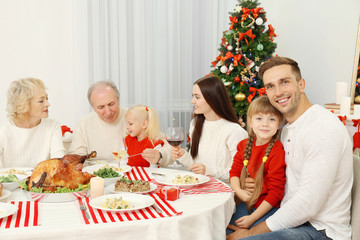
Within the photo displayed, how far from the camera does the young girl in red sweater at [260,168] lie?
7.45 feet

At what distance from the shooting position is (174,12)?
5266 millimetres

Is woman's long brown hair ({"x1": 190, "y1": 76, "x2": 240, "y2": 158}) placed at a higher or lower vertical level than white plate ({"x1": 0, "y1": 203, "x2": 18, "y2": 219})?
higher

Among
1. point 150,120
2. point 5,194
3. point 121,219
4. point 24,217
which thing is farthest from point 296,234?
point 150,120

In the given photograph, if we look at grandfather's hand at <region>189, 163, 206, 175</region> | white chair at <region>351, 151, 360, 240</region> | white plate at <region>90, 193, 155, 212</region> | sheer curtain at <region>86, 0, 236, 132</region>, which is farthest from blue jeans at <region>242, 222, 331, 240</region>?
sheer curtain at <region>86, 0, 236, 132</region>

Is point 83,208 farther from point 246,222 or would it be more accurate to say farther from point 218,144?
point 218,144

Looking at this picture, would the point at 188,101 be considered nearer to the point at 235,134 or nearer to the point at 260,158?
the point at 235,134

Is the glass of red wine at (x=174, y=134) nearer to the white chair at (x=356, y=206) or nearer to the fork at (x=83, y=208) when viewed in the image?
the fork at (x=83, y=208)

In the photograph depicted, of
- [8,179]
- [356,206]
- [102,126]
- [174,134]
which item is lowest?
[356,206]

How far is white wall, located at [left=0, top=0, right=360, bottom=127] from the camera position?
4824 mm

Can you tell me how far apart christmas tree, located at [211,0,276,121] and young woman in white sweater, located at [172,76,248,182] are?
1447 mm

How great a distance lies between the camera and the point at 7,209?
5.65ft

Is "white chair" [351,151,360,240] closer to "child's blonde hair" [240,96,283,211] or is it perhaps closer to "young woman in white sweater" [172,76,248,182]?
"child's blonde hair" [240,96,283,211]

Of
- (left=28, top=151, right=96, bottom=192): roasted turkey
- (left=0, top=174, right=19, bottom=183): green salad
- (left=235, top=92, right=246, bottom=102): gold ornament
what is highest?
(left=235, top=92, right=246, bottom=102): gold ornament

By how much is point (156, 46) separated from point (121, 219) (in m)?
3.82
